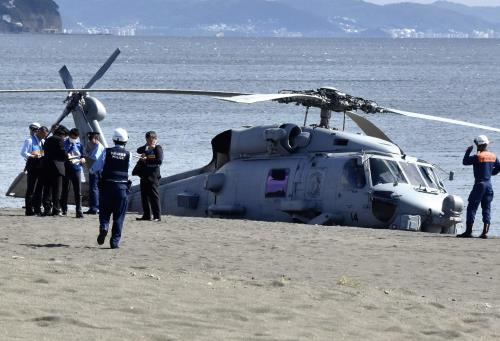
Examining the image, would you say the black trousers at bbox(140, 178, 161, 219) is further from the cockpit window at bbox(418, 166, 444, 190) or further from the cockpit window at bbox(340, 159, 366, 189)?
the cockpit window at bbox(418, 166, 444, 190)

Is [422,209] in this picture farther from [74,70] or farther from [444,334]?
[74,70]

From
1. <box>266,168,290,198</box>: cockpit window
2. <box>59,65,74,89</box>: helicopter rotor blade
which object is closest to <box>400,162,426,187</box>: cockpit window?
<box>266,168,290,198</box>: cockpit window

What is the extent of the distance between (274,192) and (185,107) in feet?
169

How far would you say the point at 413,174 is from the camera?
796 inches

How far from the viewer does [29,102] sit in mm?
75562

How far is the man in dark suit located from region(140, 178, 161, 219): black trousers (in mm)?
1425

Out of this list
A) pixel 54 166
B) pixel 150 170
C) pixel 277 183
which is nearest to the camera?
pixel 150 170

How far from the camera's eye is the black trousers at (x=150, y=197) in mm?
18922

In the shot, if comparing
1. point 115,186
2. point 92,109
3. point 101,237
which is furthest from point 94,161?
point 115,186

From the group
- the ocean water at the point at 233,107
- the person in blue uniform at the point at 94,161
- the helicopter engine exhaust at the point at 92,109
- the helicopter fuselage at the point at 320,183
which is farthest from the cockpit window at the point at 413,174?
the ocean water at the point at 233,107

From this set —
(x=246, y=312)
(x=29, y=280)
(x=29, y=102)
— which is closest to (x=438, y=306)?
(x=246, y=312)

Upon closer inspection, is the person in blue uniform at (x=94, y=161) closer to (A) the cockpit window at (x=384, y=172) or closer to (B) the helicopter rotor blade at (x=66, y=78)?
(A) the cockpit window at (x=384, y=172)

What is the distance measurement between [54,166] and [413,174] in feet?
19.6

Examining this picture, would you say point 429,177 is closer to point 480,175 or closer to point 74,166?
point 480,175
